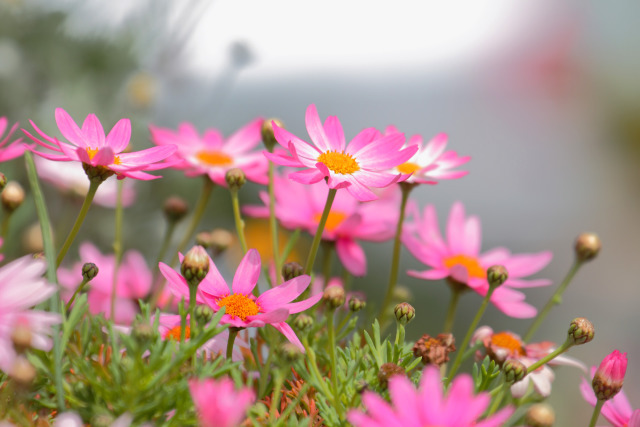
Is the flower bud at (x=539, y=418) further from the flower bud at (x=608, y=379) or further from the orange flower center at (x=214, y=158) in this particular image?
the orange flower center at (x=214, y=158)

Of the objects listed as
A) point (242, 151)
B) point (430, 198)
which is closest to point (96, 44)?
point (242, 151)

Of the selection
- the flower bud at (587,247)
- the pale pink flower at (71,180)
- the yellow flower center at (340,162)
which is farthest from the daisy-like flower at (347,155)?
the pale pink flower at (71,180)

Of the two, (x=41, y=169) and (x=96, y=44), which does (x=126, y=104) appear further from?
(x=41, y=169)

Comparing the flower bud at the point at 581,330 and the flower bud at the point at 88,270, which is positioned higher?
the flower bud at the point at 581,330

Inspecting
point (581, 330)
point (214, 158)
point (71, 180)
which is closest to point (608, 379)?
point (581, 330)

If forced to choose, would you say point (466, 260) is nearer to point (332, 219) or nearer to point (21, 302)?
point (332, 219)

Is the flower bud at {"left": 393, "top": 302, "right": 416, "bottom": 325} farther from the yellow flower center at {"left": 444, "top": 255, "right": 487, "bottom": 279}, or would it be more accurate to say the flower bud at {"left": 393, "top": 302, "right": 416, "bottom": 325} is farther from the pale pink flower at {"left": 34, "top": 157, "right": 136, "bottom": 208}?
the pale pink flower at {"left": 34, "top": 157, "right": 136, "bottom": 208}

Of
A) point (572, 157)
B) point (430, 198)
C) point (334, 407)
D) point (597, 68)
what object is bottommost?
point (430, 198)

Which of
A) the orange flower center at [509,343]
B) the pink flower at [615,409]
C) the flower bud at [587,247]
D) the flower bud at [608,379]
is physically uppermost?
the flower bud at [587,247]
